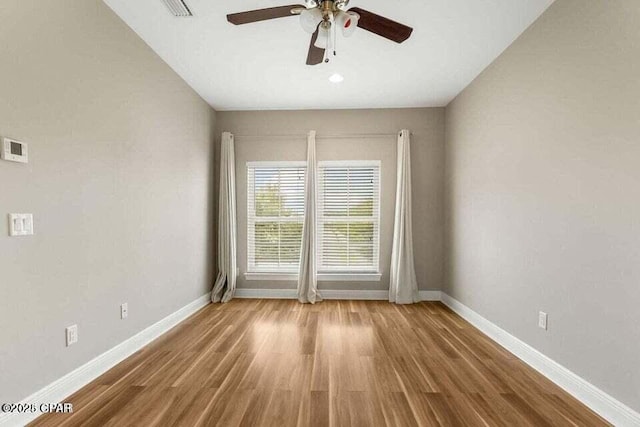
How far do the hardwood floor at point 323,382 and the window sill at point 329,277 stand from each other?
1.15 m

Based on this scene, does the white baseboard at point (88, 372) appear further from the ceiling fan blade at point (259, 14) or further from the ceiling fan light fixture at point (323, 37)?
the ceiling fan light fixture at point (323, 37)

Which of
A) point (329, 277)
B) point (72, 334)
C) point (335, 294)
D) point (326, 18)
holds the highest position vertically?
point (326, 18)

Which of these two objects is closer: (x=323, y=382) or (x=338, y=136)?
(x=323, y=382)

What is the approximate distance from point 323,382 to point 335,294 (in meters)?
2.31

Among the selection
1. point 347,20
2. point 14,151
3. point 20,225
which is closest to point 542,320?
point 347,20

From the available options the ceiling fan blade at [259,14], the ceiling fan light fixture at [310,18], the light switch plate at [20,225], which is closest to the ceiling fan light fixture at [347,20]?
the ceiling fan light fixture at [310,18]

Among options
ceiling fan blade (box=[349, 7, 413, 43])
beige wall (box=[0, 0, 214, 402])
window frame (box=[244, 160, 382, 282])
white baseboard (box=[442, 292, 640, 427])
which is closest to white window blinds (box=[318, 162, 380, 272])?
window frame (box=[244, 160, 382, 282])

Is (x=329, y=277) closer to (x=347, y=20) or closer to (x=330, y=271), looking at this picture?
(x=330, y=271)

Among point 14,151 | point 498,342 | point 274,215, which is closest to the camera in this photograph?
point 14,151

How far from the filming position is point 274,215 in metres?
4.55

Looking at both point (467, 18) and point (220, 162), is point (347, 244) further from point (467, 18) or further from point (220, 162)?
point (467, 18)

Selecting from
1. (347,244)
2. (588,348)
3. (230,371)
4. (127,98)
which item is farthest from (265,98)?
(588,348)

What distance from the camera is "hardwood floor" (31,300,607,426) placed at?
5.87ft

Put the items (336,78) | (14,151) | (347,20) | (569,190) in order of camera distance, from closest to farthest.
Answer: (14,151), (347,20), (569,190), (336,78)
